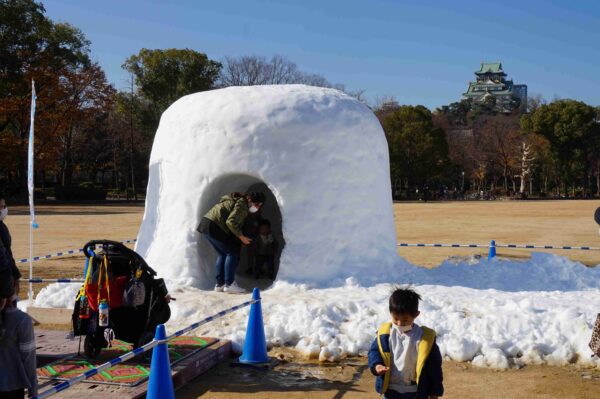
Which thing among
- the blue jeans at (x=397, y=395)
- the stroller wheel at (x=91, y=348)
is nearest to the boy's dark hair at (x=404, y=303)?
the blue jeans at (x=397, y=395)

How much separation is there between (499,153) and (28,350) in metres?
58.8

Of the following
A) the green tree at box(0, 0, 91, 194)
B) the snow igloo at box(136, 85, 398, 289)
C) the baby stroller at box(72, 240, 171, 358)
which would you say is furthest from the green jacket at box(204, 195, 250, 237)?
the green tree at box(0, 0, 91, 194)

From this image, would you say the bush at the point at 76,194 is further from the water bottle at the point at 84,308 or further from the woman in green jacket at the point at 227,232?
the water bottle at the point at 84,308

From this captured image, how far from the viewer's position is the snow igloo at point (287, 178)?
327 inches

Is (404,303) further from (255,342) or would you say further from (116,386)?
(255,342)

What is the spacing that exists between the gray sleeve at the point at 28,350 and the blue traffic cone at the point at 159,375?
1229 millimetres

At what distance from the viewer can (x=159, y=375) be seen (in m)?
4.65

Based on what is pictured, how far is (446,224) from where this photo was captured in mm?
25266

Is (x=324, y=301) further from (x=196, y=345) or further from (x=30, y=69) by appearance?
(x=30, y=69)

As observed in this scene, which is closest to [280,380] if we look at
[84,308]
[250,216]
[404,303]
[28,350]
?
[84,308]

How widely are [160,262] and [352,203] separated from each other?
2.77 meters

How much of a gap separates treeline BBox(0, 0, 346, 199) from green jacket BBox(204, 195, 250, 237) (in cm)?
3131

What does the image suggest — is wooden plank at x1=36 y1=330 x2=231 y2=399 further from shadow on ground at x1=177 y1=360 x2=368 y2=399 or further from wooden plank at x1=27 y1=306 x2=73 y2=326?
wooden plank at x1=27 y1=306 x2=73 y2=326

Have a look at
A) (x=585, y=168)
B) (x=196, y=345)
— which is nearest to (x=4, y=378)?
(x=196, y=345)
